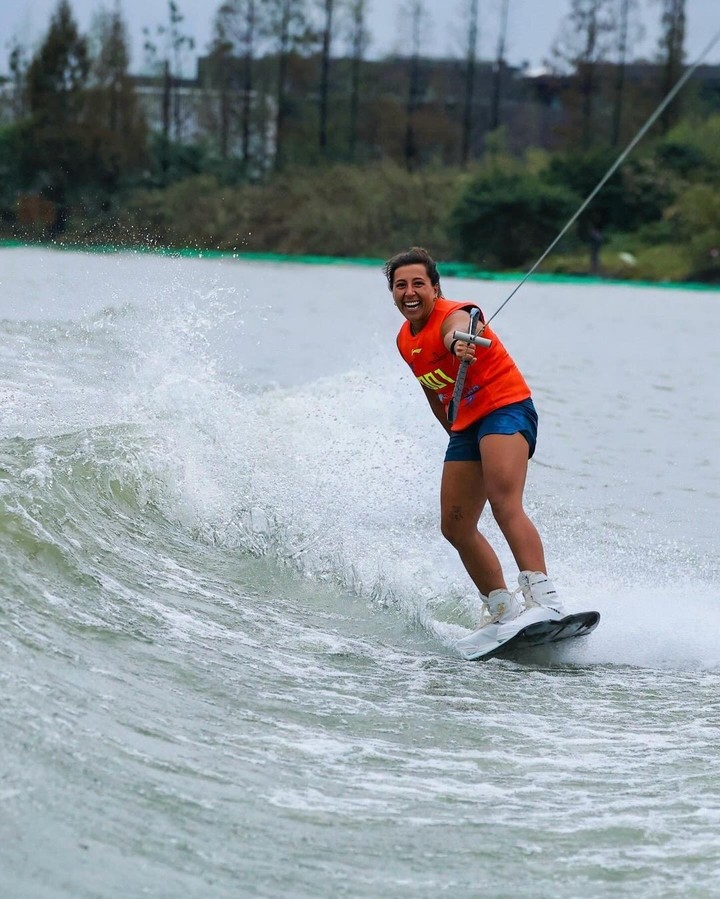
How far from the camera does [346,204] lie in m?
56.1

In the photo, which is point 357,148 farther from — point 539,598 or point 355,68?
point 539,598

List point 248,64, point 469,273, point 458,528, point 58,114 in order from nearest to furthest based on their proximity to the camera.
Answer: point 458,528 → point 469,273 → point 58,114 → point 248,64

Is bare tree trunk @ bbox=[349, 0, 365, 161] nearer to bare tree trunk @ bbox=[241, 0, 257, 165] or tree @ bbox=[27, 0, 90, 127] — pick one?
bare tree trunk @ bbox=[241, 0, 257, 165]

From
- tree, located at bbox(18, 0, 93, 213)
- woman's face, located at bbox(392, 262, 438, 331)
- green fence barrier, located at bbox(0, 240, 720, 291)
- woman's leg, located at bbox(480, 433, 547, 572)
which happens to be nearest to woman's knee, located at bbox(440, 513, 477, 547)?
woman's leg, located at bbox(480, 433, 547, 572)

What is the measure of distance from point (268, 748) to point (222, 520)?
3335mm

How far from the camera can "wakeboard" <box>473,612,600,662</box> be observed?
16.1 feet

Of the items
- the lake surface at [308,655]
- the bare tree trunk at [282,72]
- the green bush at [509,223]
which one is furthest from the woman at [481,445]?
the bare tree trunk at [282,72]

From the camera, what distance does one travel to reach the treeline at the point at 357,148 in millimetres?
51781

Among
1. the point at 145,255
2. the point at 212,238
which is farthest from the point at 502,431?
the point at 212,238

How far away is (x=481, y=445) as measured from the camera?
5.07 m

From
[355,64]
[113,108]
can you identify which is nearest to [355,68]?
[355,64]

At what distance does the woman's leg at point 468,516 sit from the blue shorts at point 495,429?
0.14 ft

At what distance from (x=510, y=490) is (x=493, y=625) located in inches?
20.1

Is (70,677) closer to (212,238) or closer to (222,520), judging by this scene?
(222,520)
